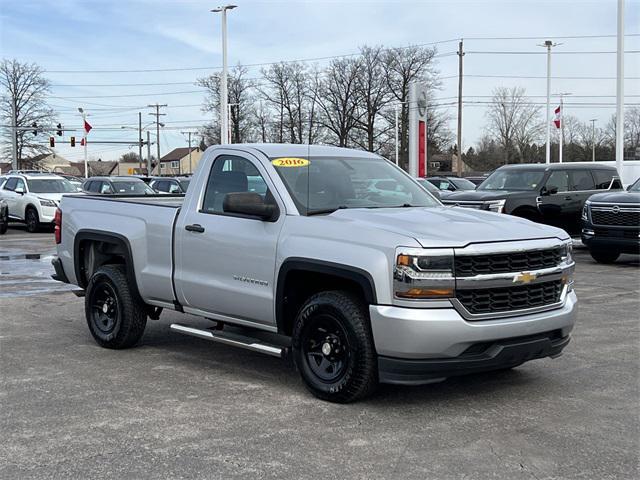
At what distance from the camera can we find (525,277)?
204 inches

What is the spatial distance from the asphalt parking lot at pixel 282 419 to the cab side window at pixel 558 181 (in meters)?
8.81

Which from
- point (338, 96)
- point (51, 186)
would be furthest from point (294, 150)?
point (338, 96)

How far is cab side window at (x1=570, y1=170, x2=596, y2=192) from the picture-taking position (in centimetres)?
1630

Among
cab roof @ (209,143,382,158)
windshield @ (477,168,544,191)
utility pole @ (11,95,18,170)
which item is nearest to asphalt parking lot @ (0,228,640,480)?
cab roof @ (209,143,382,158)

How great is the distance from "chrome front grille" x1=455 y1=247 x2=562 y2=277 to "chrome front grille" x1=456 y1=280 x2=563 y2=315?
5.0 inches

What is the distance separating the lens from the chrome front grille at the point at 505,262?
16.3ft

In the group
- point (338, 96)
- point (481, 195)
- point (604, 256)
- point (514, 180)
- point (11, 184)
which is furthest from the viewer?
point (338, 96)

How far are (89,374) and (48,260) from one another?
9578 mm

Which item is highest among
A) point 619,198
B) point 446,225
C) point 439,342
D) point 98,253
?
point 619,198

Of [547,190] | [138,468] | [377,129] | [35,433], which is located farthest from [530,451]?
[377,129]

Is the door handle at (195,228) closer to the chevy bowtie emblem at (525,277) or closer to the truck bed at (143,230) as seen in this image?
the truck bed at (143,230)

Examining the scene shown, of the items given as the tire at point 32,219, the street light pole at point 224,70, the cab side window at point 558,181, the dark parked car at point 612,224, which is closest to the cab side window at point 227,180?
the dark parked car at point 612,224

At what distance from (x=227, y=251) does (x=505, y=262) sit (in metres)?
2.21

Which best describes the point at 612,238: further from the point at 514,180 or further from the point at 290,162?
the point at 290,162
